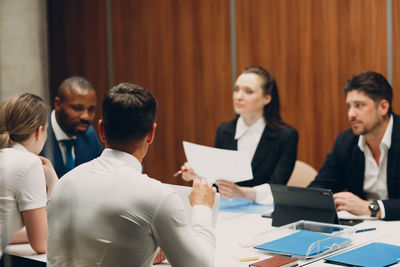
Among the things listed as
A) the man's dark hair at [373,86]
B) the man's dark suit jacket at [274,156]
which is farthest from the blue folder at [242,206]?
the man's dark hair at [373,86]

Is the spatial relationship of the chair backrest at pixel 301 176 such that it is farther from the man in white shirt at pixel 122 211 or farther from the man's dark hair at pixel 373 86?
the man in white shirt at pixel 122 211

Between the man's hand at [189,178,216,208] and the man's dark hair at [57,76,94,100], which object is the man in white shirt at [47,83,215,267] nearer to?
the man's hand at [189,178,216,208]

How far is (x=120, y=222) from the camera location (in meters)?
1.38

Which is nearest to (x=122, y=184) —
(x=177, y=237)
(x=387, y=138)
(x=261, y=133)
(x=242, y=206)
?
(x=177, y=237)

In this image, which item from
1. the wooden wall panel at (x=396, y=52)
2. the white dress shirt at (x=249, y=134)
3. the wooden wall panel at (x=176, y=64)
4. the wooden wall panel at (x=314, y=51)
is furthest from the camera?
the wooden wall panel at (x=176, y=64)

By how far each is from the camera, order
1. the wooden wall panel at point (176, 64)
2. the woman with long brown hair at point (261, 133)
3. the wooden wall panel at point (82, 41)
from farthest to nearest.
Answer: the wooden wall panel at point (82, 41), the wooden wall panel at point (176, 64), the woman with long brown hair at point (261, 133)

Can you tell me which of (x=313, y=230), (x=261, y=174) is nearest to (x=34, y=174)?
(x=313, y=230)

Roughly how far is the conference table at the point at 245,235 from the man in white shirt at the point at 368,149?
0.49 m

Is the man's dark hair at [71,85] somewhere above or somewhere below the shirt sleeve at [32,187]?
above

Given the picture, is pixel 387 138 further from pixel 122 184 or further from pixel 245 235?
pixel 122 184

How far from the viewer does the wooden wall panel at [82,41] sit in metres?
5.43

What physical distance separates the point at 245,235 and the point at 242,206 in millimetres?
680

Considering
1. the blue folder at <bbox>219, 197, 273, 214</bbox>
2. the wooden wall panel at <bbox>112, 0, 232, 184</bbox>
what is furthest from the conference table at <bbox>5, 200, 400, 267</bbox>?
the wooden wall panel at <bbox>112, 0, 232, 184</bbox>

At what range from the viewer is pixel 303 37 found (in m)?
4.27
